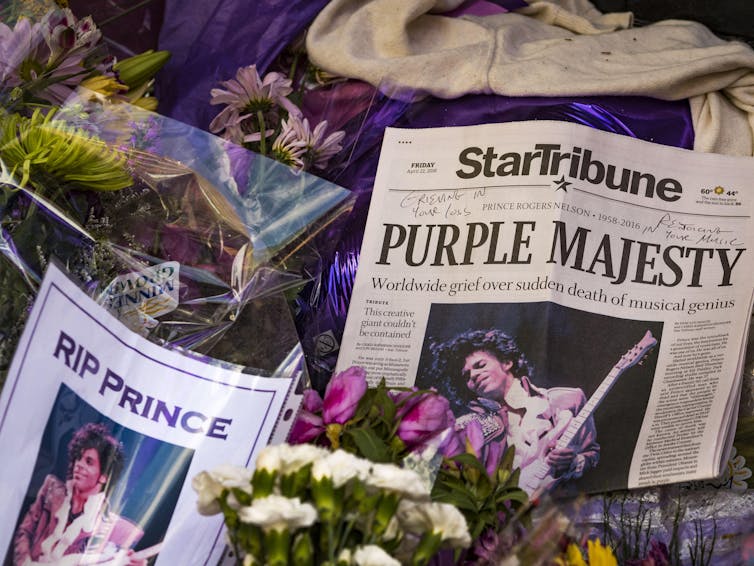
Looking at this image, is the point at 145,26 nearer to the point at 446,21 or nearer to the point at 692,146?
the point at 446,21

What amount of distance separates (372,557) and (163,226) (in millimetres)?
337

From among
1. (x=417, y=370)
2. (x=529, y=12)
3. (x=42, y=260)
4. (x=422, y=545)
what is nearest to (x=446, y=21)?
(x=529, y=12)

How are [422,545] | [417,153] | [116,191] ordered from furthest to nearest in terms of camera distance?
1. [417,153]
2. [116,191]
3. [422,545]

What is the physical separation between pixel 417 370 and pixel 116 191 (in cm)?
27

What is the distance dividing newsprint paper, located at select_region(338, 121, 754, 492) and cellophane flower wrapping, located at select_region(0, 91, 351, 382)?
0.12 metres

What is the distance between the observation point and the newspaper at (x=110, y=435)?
531mm

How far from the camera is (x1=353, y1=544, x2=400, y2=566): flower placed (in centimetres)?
38

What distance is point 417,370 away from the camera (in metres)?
0.75

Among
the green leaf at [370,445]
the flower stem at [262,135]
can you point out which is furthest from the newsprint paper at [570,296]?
the green leaf at [370,445]

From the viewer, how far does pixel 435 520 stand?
42 centimetres

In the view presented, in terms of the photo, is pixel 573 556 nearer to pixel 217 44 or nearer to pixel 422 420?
pixel 422 420

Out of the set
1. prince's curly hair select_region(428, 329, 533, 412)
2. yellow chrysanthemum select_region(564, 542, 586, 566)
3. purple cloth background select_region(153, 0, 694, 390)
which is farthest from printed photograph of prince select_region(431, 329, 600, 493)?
yellow chrysanthemum select_region(564, 542, 586, 566)

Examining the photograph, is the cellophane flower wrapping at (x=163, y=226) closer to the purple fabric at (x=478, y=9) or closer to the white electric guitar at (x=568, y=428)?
the white electric guitar at (x=568, y=428)

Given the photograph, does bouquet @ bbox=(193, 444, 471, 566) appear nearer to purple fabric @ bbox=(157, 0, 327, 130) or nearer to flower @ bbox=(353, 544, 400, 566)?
flower @ bbox=(353, 544, 400, 566)
